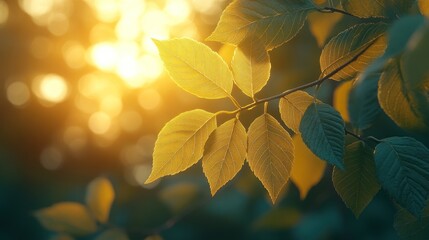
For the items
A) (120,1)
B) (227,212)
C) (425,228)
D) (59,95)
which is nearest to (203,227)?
(227,212)

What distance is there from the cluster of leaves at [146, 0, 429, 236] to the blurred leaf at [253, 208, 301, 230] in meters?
1.00

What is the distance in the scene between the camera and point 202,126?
75 centimetres

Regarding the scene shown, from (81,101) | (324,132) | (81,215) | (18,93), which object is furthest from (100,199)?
(81,101)

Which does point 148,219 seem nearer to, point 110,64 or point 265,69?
point 265,69

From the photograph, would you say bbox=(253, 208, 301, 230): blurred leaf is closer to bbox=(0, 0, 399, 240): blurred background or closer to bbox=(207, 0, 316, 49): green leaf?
bbox=(207, 0, 316, 49): green leaf

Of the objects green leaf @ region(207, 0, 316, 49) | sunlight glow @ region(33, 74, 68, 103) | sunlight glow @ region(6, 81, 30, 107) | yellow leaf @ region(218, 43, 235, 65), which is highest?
green leaf @ region(207, 0, 316, 49)

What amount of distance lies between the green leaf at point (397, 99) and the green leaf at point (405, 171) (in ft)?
0.11

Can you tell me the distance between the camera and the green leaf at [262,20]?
717 millimetres

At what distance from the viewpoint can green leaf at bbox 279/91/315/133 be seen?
2.36ft

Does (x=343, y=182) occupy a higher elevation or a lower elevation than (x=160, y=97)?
higher

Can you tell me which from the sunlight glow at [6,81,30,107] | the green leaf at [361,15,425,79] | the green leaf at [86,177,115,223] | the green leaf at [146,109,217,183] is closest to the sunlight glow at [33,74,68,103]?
the sunlight glow at [6,81,30,107]

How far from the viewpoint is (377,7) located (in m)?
0.70

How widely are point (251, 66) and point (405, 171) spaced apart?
0.21 meters

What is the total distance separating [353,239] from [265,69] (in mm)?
1606
